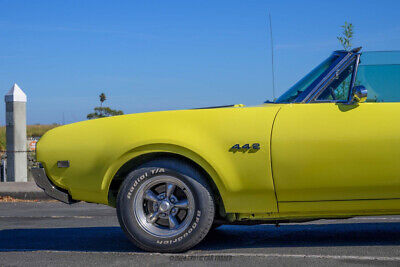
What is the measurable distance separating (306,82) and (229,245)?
152cm

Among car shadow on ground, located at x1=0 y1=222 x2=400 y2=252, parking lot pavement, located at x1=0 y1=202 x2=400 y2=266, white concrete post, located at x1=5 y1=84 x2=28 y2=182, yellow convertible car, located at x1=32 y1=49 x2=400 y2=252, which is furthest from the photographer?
white concrete post, located at x1=5 y1=84 x2=28 y2=182

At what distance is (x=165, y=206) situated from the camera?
4.43m

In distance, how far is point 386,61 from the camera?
15.7 feet

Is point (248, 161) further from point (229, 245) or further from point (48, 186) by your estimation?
point (48, 186)

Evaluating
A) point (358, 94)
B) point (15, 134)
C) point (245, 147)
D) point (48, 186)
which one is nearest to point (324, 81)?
point (358, 94)

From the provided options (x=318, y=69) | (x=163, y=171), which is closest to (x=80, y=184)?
(x=163, y=171)

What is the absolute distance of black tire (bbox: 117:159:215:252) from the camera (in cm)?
437

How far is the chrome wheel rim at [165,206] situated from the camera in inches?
174

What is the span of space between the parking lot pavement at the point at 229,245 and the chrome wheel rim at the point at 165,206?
21cm

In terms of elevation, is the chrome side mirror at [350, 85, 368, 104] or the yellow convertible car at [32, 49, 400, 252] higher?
the chrome side mirror at [350, 85, 368, 104]

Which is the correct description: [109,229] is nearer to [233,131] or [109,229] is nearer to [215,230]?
[215,230]

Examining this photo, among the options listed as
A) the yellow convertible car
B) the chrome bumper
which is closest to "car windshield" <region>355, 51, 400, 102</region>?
the yellow convertible car

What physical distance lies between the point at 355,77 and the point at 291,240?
4.96 ft

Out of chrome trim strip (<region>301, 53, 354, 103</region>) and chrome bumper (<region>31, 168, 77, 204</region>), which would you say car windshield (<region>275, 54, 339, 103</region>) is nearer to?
chrome trim strip (<region>301, 53, 354, 103</region>)
